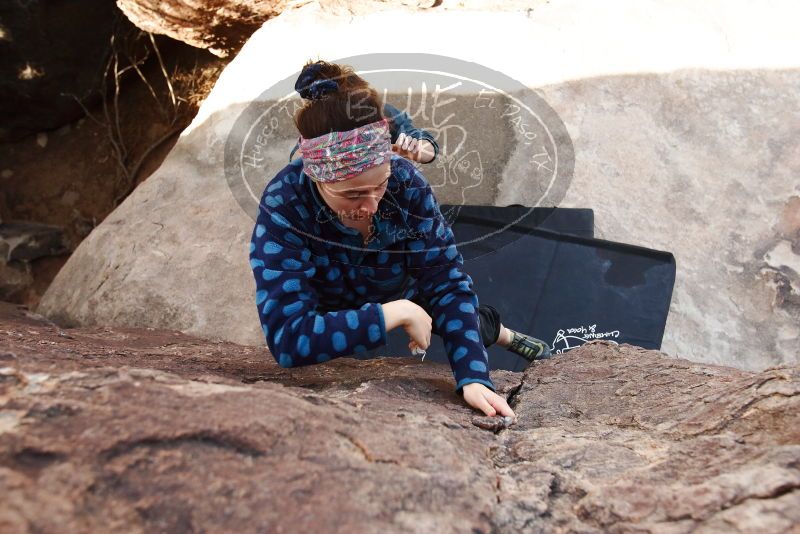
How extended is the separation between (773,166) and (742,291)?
0.64m

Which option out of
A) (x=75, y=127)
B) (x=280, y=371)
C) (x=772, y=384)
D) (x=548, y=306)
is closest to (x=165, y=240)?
(x=280, y=371)

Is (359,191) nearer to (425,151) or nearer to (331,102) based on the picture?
(331,102)

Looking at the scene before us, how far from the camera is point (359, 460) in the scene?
3.33ft

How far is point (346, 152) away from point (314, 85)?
0.54 ft

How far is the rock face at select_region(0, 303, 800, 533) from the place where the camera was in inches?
33.3

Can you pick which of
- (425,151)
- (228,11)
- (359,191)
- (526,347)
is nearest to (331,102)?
(359,191)

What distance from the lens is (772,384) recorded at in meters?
1.24

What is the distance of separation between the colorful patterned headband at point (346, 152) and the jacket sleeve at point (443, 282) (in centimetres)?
24

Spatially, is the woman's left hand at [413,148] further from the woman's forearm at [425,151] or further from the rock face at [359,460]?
the rock face at [359,460]

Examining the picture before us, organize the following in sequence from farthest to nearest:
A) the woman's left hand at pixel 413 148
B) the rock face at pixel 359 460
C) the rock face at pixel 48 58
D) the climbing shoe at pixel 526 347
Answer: the rock face at pixel 48 58, the climbing shoe at pixel 526 347, the woman's left hand at pixel 413 148, the rock face at pixel 359 460

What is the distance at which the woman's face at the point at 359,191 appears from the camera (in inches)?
59.7

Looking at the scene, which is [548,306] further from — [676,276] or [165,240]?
[165,240]

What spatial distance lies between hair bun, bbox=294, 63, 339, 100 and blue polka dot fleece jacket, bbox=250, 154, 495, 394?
220 millimetres

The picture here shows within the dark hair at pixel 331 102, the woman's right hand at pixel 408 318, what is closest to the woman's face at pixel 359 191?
the dark hair at pixel 331 102
